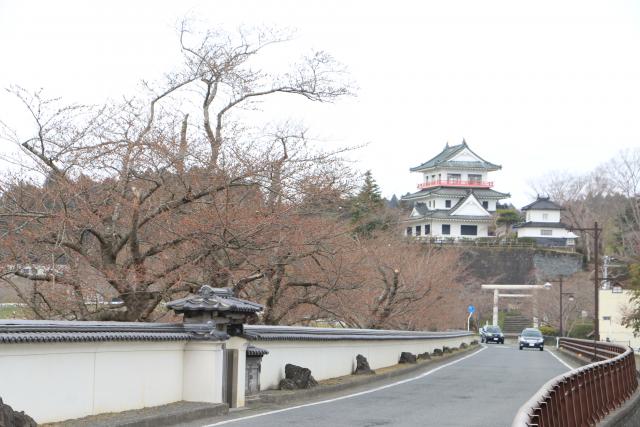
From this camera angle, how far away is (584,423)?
37.0 feet

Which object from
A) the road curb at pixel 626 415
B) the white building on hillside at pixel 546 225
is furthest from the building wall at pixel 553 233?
the road curb at pixel 626 415

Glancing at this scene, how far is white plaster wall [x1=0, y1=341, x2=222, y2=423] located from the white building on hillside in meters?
96.7

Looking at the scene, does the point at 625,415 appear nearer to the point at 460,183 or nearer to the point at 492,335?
the point at 492,335

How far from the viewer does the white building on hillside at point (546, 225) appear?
106 metres

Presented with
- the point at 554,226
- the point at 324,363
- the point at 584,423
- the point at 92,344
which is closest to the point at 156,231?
the point at 324,363

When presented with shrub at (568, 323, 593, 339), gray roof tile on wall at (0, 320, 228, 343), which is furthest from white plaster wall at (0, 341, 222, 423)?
shrub at (568, 323, 593, 339)

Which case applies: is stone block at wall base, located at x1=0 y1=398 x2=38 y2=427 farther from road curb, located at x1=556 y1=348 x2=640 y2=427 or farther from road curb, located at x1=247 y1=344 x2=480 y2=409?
road curb, located at x1=556 y1=348 x2=640 y2=427

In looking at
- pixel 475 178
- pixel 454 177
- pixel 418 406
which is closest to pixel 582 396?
pixel 418 406

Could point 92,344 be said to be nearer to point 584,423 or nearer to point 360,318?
point 584,423

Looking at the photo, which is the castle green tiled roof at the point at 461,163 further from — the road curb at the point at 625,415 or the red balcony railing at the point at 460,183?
the road curb at the point at 625,415

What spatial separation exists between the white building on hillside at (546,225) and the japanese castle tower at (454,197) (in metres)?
4.23

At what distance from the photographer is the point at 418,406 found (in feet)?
51.3

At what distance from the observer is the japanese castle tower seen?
10531cm

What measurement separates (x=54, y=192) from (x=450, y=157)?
320ft
